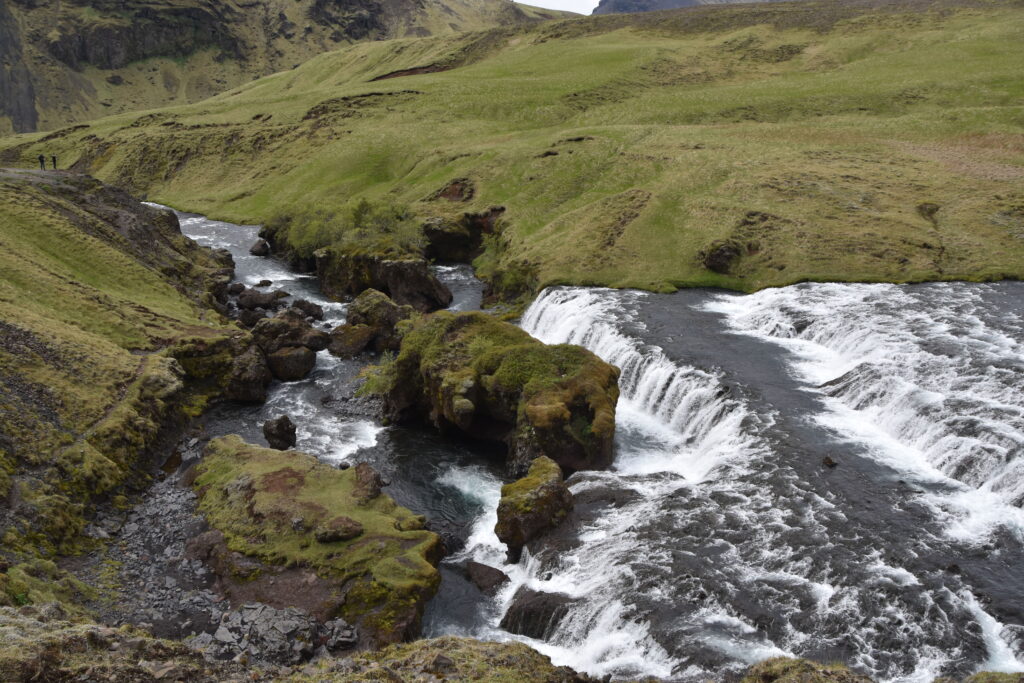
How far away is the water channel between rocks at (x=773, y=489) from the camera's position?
21.8 m

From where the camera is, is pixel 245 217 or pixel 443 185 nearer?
pixel 443 185

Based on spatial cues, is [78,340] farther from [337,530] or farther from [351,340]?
[337,530]

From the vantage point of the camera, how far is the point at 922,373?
3566 centimetres

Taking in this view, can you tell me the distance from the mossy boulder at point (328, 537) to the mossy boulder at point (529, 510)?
2.95m

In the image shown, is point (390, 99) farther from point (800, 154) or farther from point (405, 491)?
point (405, 491)

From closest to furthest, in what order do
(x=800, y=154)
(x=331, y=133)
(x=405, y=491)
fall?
(x=405, y=491) → (x=800, y=154) → (x=331, y=133)

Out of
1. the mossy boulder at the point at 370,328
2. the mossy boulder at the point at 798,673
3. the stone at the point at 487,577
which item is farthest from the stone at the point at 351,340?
the mossy boulder at the point at 798,673

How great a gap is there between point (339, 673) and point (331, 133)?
12062 centimetres

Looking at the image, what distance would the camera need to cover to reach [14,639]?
14.8 m

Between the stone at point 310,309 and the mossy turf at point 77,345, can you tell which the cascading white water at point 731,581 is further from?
the stone at point 310,309

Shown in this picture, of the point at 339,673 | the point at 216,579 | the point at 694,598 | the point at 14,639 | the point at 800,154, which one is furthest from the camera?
the point at 800,154

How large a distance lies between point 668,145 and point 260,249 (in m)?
51.6

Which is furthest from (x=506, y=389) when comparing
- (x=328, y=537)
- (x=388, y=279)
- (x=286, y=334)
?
(x=388, y=279)

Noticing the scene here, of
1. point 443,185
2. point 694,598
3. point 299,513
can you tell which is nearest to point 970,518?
point 694,598
